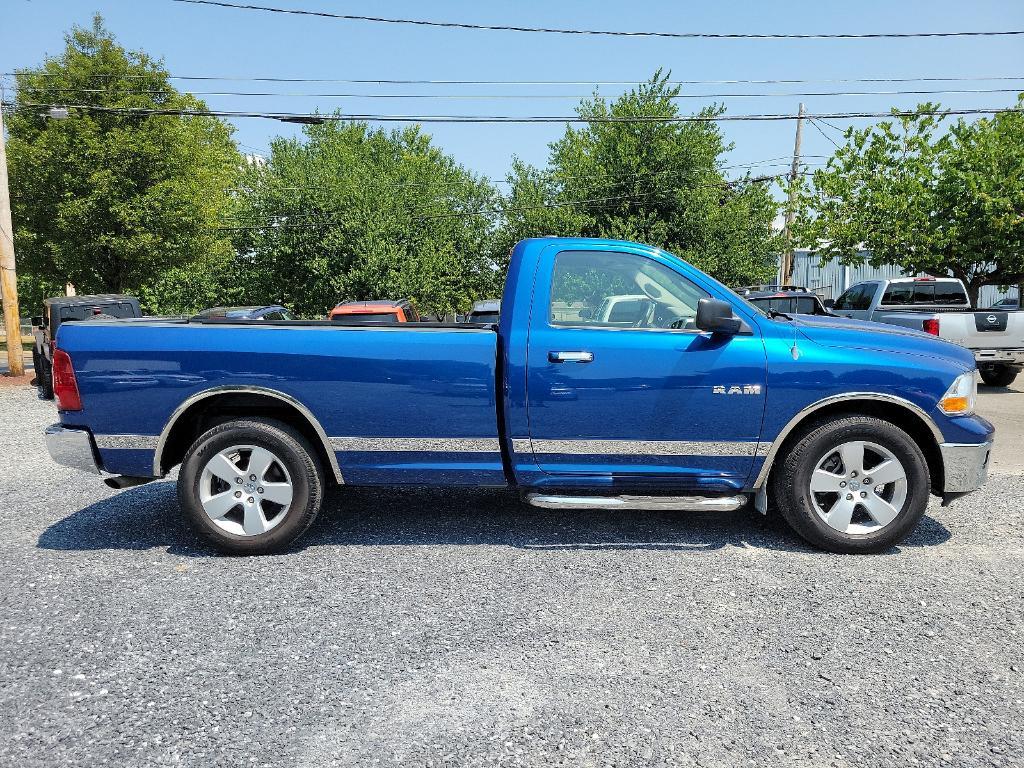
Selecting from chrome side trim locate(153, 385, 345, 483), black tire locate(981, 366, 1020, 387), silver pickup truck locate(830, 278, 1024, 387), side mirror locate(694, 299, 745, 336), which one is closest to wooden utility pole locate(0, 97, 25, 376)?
chrome side trim locate(153, 385, 345, 483)

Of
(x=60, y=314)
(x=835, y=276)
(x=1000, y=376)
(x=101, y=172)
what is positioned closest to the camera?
(x=1000, y=376)

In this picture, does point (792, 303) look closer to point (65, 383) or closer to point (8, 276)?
point (65, 383)

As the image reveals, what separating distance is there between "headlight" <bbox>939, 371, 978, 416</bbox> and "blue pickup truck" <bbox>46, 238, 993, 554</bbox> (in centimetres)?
1

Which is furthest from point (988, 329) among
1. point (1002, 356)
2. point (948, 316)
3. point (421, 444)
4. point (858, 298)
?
point (421, 444)

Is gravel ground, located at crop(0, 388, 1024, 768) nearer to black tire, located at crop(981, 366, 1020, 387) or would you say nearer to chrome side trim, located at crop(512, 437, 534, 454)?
chrome side trim, located at crop(512, 437, 534, 454)

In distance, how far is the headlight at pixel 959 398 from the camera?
4605 mm

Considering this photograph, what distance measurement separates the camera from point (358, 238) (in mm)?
31391

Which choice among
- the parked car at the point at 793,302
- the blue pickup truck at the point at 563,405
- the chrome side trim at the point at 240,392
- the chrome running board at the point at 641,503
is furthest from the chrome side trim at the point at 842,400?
the parked car at the point at 793,302

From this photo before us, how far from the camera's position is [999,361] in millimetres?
11570

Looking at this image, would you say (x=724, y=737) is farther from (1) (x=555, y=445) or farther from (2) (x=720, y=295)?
(2) (x=720, y=295)

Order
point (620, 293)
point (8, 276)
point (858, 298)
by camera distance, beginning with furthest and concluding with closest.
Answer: point (8, 276), point (858, 298), point (620, 293)

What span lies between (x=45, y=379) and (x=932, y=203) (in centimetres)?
1938

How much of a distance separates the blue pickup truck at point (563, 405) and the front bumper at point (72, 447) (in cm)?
1

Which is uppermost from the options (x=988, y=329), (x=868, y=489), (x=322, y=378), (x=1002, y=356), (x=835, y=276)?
(x=835, y=276)
